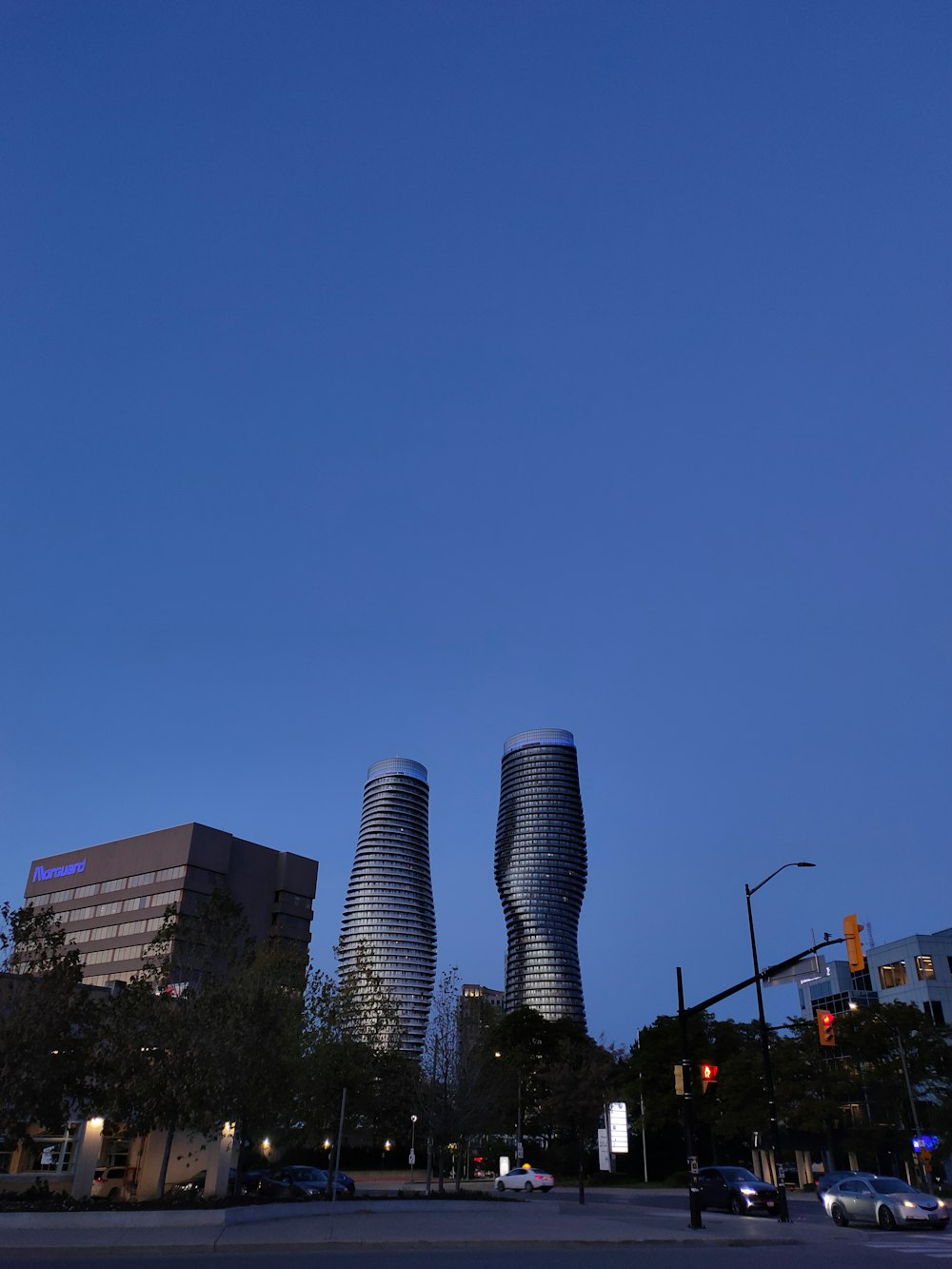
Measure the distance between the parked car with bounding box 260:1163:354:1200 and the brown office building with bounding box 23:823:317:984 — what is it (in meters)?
86.3

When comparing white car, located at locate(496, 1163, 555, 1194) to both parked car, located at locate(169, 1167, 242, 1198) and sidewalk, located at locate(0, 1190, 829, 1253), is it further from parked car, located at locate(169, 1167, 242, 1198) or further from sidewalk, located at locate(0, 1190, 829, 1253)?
sidewalk, located at locate(0, 1190, 829, 1253)

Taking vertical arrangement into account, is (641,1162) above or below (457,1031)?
below

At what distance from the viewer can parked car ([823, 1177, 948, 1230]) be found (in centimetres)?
2891

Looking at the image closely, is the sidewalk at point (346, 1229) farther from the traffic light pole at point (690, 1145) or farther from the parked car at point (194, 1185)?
the parked car at point (194, 1185)

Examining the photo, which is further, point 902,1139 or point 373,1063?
point 902,1139

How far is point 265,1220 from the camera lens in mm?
26531

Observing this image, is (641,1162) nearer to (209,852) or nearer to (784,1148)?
(784,1148)

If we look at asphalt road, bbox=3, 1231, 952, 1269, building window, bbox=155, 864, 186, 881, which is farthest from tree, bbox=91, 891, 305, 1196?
building window, bbox=155, 864, 186, 881

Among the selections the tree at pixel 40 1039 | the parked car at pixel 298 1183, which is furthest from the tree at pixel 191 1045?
the parked car at pixel 298 1183

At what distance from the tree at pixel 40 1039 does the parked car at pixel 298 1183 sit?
1239cm

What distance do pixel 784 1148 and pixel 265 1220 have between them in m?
66.2

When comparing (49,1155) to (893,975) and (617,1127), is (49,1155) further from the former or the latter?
(893,975)

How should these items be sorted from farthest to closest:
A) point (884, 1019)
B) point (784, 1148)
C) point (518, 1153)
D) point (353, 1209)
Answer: point (784, 1148) < point (884, 1019) < point (518, 1153) < point (353, 1209)

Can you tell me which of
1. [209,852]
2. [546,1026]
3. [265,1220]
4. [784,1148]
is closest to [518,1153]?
[265,1220]
